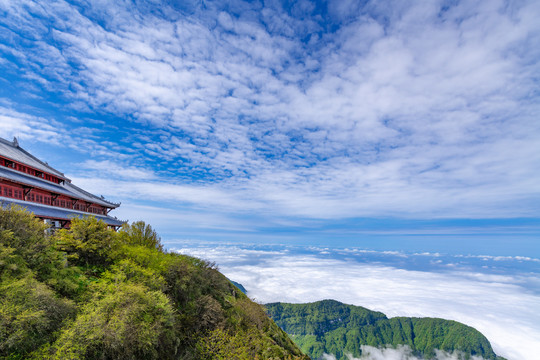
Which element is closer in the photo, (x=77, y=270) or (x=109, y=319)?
(x=109, y=319)

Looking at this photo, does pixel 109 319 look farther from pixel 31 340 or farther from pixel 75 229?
pixel 75 229

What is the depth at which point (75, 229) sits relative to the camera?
2464cm

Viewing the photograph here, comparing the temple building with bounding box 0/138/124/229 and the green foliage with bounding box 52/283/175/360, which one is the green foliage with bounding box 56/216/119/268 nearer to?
the temple building with bounding box 0/138/124/229

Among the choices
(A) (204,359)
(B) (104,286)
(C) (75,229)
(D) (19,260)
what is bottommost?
(A) (204,359)

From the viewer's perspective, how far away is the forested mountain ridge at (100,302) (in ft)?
42.1

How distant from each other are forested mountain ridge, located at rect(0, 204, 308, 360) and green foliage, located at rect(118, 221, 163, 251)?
0.13 m

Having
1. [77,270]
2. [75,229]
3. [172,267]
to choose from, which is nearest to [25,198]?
[75,229]

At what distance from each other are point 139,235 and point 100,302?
57.5 ft

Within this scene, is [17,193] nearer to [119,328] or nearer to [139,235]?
[139,235]

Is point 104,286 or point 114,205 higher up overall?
point 114,205

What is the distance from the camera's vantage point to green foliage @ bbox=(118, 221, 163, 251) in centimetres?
3144

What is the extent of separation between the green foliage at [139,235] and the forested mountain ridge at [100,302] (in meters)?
0.13

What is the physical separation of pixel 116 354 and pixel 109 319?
211 cm

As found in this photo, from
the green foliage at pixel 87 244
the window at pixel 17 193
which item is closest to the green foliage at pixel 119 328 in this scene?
the green foliage at pixel 87 244
